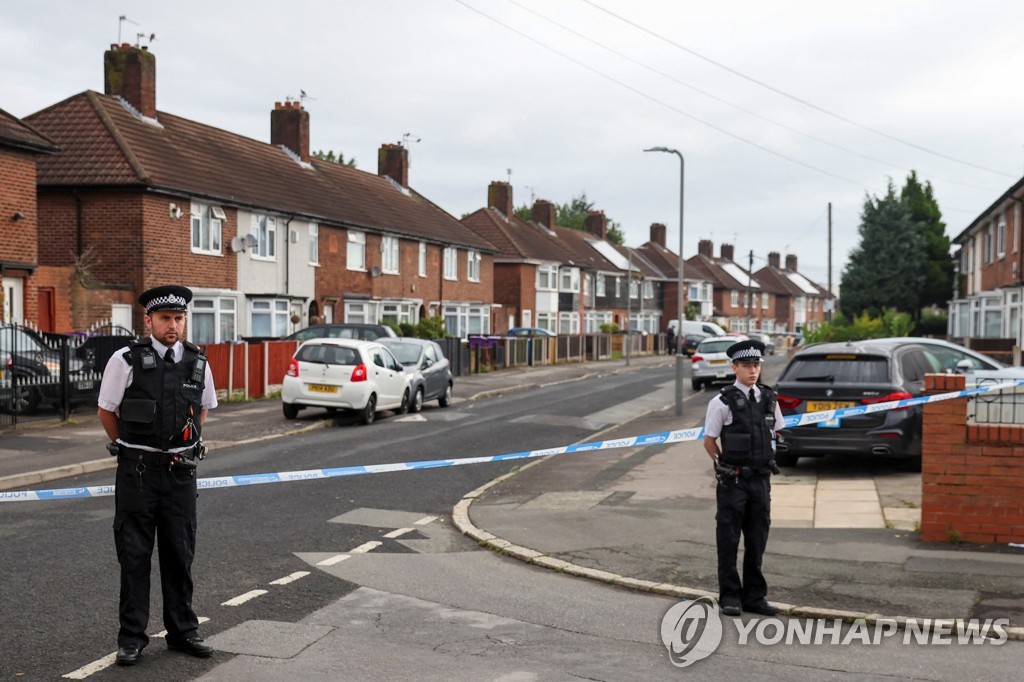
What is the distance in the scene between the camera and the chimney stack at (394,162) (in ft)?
163

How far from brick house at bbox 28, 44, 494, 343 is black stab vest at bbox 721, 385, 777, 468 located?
22.7 m

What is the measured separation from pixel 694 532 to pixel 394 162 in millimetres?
42375

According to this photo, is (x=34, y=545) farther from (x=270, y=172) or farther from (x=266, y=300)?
(x=270, y=172)

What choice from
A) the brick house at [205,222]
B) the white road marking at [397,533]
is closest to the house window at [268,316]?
the brick house at [205,222]

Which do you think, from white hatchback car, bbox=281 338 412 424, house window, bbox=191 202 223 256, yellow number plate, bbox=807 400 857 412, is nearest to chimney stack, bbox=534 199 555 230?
house window, bbox=191 202 223 256

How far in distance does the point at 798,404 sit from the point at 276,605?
739 cm

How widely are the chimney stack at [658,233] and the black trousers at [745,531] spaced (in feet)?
286

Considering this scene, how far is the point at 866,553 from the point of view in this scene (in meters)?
8.23

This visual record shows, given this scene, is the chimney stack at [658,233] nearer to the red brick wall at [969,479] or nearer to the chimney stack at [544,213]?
the chimney stack at [544,213]

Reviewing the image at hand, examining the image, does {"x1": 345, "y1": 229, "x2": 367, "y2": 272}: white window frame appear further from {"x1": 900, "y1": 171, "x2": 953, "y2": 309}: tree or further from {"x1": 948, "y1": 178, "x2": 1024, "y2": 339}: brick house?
{"x1": 900, "y1": 171, "x2": 953, "y2": 309}: tree

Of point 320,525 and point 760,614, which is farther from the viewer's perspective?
point 320,525

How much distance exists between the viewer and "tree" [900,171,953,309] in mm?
54469

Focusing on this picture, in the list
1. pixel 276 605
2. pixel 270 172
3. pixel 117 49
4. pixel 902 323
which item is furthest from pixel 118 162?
pixel 902 323

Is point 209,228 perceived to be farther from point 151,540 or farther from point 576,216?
point 576,216
